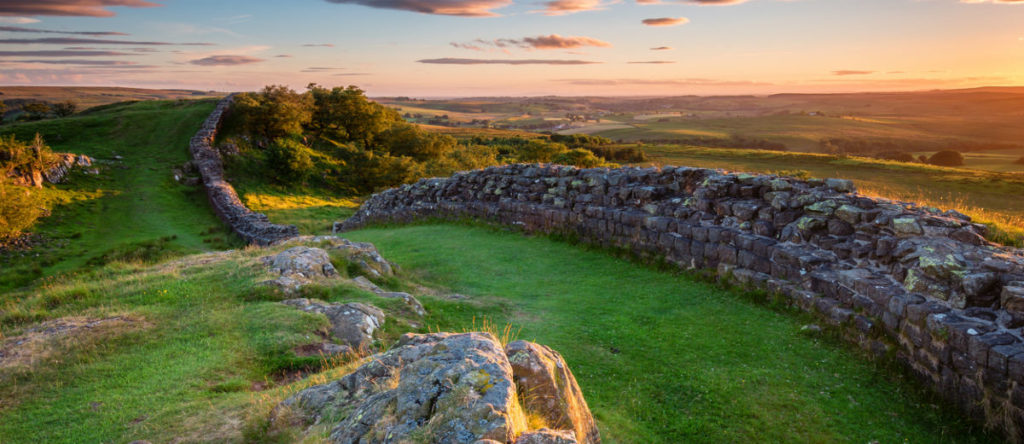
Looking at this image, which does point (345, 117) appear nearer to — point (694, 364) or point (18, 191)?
point (18, 191)

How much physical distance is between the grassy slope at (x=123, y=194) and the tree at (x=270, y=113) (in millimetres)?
4060

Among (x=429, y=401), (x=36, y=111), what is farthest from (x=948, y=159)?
(x=36, y=111)

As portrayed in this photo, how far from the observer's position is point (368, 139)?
5006 cm

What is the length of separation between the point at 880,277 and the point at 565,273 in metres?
6.12

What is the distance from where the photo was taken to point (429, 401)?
3.61m

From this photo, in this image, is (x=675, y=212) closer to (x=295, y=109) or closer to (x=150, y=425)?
(x=150, y=425)

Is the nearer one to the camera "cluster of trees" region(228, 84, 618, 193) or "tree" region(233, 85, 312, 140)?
"cluster of trees" region(228, 84, 618, 193)

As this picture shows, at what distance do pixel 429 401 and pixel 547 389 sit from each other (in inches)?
39.2

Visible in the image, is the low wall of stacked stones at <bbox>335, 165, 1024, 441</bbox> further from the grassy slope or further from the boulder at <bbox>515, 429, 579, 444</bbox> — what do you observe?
the grassy slope

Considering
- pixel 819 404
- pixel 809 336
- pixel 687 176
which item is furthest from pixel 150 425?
pixel 687 176

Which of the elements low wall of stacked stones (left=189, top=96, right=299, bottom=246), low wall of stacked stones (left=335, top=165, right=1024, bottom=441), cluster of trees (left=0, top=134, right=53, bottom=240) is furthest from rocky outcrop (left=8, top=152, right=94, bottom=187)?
low wall of stacked stones (left=335, top=165, right=1024, bottom=441)

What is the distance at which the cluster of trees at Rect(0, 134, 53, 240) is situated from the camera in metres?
20.6

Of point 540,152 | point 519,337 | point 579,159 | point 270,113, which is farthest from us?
point 540,152

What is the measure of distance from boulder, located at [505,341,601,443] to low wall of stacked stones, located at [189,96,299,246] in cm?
1860
